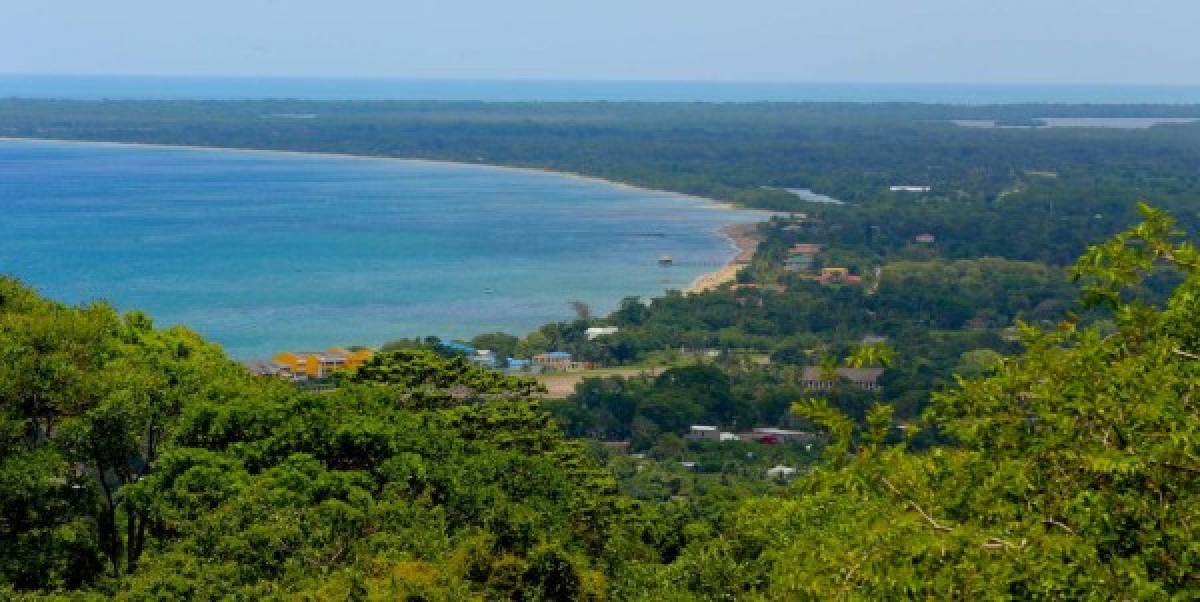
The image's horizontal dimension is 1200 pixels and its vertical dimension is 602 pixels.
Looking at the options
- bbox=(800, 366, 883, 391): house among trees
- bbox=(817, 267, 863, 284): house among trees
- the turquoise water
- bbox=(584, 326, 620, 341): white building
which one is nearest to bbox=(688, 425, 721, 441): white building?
bbox=(800, 366, 883, 391): house among trees

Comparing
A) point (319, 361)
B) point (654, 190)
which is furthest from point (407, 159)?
point (319, 361)

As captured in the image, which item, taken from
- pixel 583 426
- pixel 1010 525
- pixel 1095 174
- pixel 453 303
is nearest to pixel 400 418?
pixel 1010 525

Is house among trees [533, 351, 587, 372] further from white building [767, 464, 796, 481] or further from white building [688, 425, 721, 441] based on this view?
white building [767, 464, 796, 481]

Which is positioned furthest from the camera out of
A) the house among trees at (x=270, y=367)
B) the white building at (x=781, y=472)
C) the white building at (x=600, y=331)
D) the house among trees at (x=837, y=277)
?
the house among trees at (x=837, y=277)

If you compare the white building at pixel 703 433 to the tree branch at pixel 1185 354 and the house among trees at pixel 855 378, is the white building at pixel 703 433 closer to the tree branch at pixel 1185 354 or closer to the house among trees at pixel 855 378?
the house among trees at pixel 855 378

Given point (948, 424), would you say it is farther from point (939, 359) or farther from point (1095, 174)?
point (1095, 174)

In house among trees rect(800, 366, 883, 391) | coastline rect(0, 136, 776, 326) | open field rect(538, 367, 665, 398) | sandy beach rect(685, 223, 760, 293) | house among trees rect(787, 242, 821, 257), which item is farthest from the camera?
house among trees rect(787, 242, 821, 257)

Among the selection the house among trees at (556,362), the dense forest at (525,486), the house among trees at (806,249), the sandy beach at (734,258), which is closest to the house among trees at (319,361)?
A: the house among trees at (556,362)
